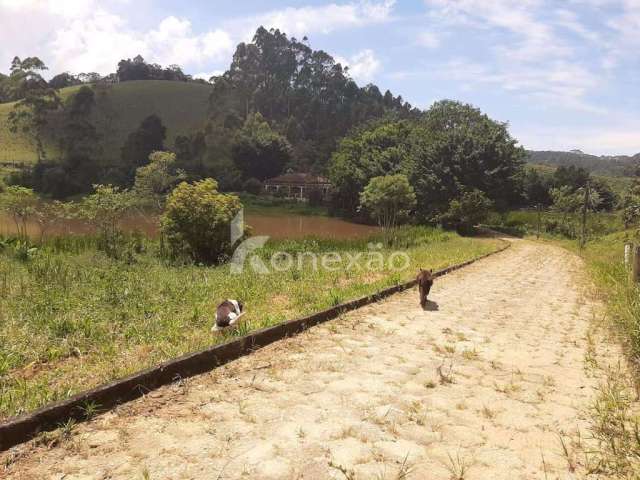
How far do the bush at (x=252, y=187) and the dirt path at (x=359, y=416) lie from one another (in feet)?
151

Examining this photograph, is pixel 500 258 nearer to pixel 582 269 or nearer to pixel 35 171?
pixel 582 269

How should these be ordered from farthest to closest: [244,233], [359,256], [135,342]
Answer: [244,233] < [359,256] < [135,342]

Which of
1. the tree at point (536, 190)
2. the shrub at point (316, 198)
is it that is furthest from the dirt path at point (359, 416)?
the tree at point (536, 190)

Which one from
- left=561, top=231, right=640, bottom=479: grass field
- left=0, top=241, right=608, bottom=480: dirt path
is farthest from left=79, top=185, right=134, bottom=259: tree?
left=561, top=231, right=640, bottom=479: grass field

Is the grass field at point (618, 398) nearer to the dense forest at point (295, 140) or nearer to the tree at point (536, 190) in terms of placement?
the dense forest at point (295, 140)

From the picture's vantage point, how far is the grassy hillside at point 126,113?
63250 mm

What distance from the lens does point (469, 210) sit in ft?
94.9

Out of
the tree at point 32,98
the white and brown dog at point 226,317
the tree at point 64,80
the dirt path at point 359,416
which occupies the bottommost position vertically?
the dirt path at point 359,416

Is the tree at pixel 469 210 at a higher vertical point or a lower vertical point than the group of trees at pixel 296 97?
lower

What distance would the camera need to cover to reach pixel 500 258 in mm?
16438

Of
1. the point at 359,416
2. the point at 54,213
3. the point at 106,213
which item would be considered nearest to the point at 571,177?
the point at 106,213

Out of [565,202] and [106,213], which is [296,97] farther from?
[106,213]

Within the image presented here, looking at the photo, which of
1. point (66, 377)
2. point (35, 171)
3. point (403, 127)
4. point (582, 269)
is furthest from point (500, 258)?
point (35, 171)

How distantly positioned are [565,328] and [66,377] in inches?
272
